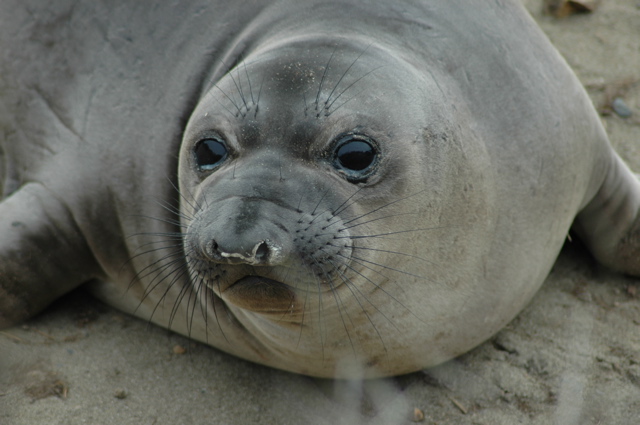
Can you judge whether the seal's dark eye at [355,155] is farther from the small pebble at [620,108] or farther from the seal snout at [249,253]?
the small pebble at [620,108]

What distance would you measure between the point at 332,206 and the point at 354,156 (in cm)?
18

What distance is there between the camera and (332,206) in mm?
2414

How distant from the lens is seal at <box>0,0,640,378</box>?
96.5 inches

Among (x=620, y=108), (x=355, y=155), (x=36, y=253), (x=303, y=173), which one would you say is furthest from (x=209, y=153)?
(x=620, y=108)

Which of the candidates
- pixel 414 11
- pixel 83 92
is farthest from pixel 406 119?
pixel 83 92

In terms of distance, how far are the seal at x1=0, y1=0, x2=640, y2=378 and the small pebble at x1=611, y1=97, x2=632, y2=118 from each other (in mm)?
1114

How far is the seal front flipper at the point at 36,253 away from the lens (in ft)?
11.0

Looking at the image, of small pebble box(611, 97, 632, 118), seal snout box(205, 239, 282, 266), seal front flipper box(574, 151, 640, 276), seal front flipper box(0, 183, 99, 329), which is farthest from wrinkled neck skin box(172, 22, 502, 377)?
small pebble box(611, 97, 632, 118)

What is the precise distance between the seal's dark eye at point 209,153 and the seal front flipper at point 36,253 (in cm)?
97

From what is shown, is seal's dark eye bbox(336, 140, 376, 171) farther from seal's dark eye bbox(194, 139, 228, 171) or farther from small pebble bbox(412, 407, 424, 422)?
small pebble bbox(412, 407, 424, 422)

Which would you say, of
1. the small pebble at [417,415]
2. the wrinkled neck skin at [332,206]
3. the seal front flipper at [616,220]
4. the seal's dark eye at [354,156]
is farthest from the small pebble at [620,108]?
the seal's dark eye at [354,156]

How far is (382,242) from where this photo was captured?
255cm

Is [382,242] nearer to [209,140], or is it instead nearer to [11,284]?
[209,140]

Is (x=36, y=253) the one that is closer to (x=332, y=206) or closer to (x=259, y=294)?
(x=259, y=294)
